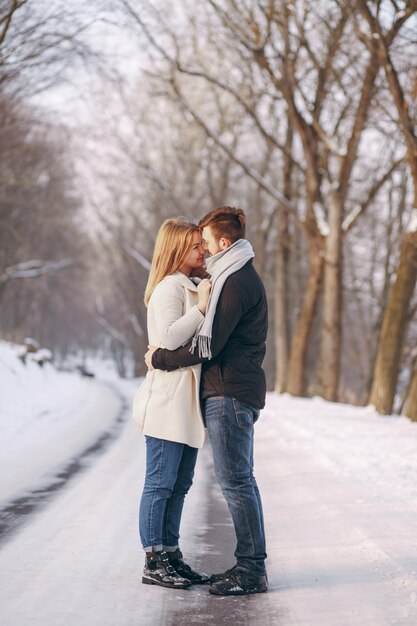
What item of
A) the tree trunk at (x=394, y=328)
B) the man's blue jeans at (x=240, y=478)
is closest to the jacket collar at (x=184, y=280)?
the man's blue jeans at (x=240, y=478)

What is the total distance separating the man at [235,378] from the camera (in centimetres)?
509

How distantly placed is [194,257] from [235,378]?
80 centimetres

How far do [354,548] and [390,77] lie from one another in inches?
404

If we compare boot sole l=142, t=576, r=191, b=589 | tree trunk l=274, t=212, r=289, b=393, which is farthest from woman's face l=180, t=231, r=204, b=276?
tree trunk l=274, t=212, r=289, b=393

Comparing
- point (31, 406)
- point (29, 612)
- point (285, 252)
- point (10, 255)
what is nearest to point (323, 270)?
point (285, 252)

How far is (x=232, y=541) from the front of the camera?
6465 millimetres

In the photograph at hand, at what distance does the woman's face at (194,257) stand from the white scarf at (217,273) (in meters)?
0.21

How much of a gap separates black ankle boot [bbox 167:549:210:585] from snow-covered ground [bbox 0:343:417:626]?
0.29ft

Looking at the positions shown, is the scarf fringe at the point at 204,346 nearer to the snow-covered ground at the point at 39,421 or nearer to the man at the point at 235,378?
the man at the point at 235,378

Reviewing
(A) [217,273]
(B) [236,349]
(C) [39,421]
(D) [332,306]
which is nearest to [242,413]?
(B) [236,349]

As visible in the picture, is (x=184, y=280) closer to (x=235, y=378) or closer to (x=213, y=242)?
(x=213, y=242)

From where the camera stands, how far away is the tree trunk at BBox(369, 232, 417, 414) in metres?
17.0

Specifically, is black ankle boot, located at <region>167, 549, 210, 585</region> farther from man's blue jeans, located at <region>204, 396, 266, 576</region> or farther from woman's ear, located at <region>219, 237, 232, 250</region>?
→ woman's ear, located at <region>219, 237, 232, 250</region>

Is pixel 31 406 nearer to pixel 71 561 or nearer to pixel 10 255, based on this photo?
pixel 71 561
